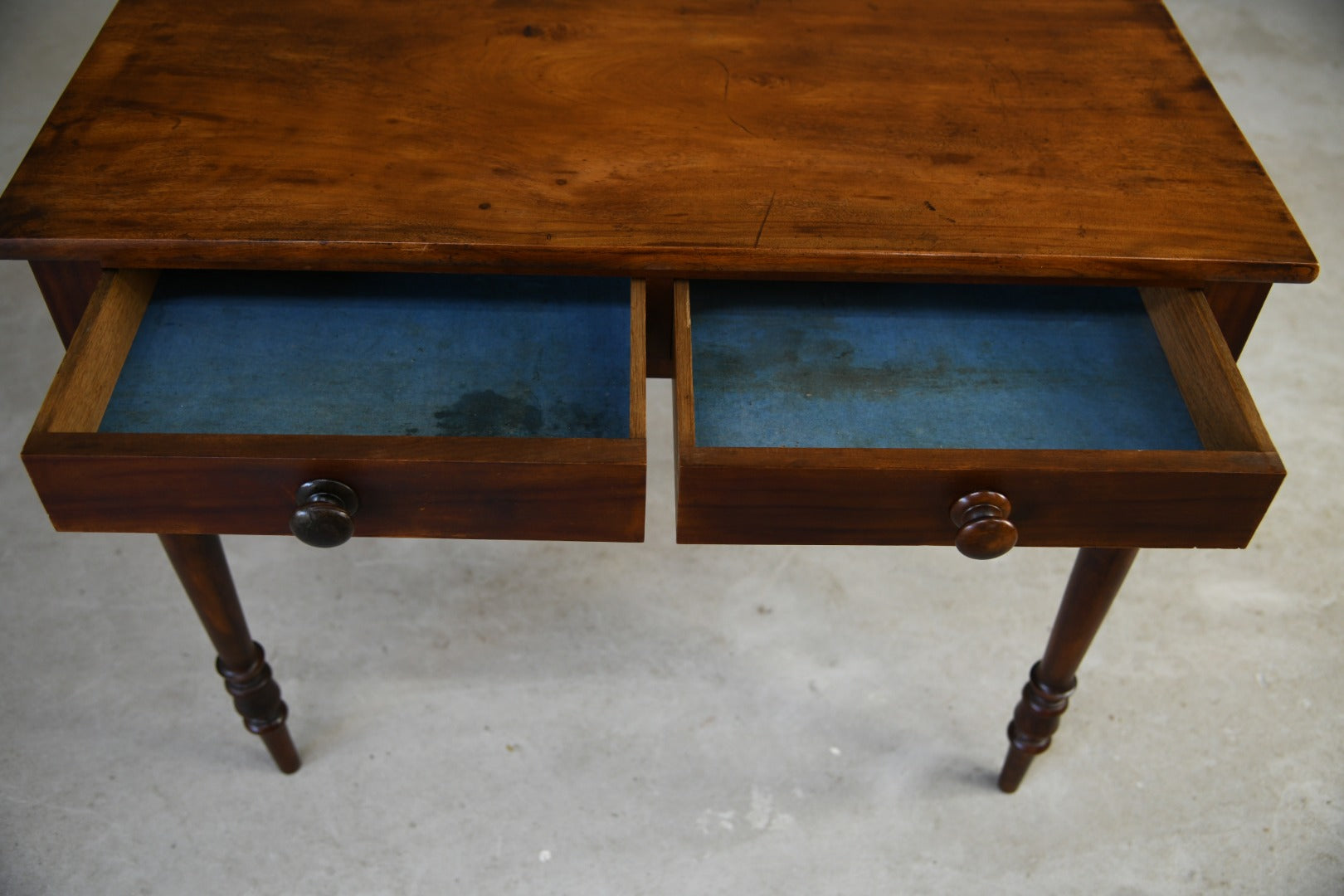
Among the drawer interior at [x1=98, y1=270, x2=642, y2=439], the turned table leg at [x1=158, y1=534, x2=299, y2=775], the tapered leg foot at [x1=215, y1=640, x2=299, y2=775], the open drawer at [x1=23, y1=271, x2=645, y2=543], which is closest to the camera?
the open drawer at [x1=23, y1=271, x2=645, y2=543]

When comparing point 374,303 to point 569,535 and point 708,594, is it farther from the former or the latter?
point 708,594

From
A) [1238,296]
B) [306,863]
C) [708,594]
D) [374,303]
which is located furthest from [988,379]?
[306,863]

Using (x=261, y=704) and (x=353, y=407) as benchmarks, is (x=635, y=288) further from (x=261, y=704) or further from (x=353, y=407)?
(x=261, y=704)

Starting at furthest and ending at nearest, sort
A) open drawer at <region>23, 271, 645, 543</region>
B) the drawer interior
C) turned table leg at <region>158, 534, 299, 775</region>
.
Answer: turned table leg at <region>158, 534, 299, 775</region>
the drawer interior
open drawer at <region>23, 271, 645, 543</region>

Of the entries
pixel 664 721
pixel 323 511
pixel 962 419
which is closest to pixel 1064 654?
pixel 962 419

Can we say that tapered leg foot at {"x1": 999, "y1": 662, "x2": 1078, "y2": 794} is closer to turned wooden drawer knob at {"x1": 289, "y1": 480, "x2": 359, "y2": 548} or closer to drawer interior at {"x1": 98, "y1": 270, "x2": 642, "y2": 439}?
drawer interior at {"x1": 98, "y1": 270, "x2": 642, "y2": 439}

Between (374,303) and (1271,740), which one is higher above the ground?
(374,303)

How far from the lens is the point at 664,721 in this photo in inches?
54.9

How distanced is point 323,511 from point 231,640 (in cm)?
39

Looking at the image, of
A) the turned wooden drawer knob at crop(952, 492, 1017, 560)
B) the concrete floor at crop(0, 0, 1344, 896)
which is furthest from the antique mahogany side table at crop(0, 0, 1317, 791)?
the concrete floor at crop(0, 0, 1344, 896)

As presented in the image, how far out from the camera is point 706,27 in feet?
3.88

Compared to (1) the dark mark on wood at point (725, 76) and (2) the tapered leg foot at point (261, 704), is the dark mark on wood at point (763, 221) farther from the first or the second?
(2) the tapered leg foot at point (261, 704)

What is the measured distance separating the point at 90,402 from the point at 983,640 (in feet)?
3.32

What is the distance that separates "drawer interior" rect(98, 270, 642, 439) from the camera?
0.94 metres
